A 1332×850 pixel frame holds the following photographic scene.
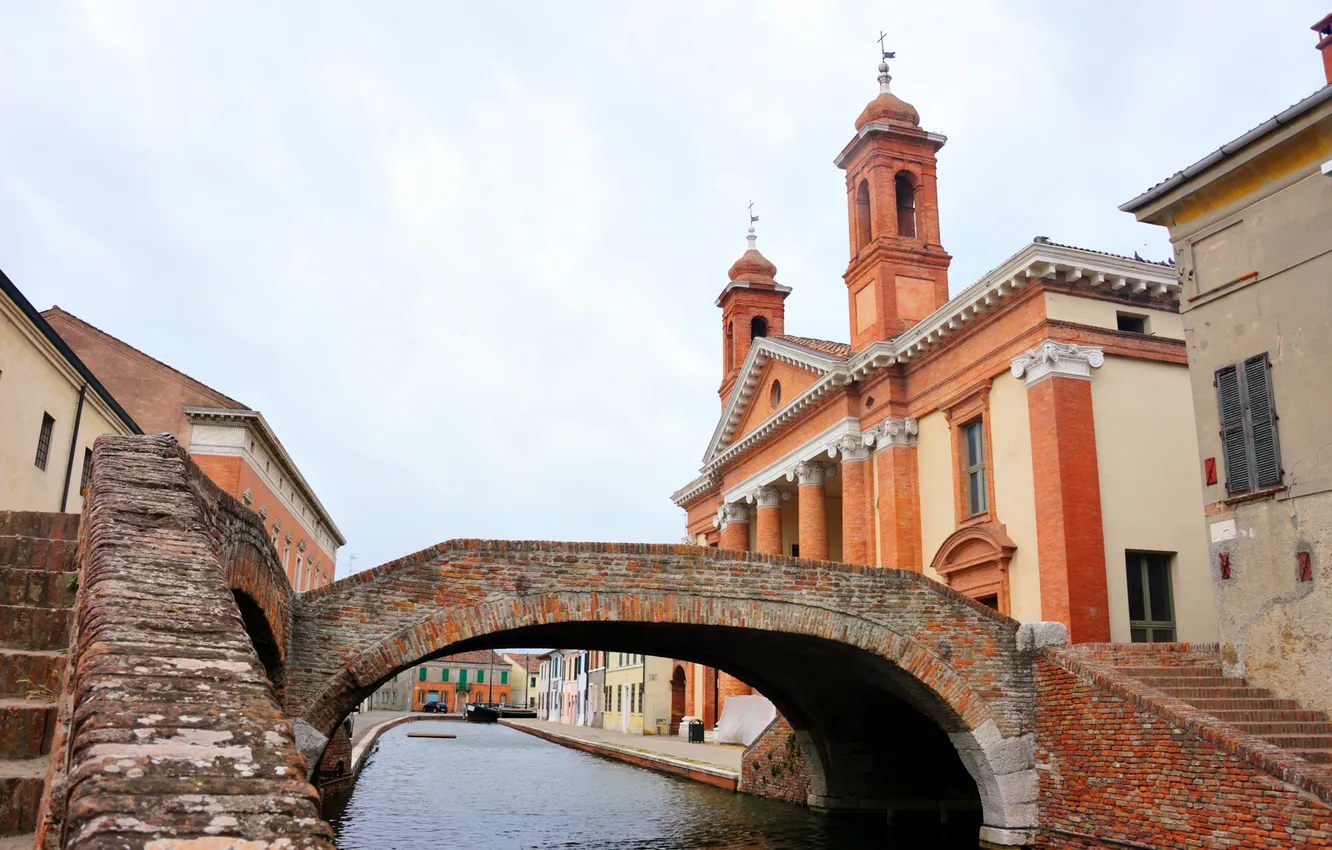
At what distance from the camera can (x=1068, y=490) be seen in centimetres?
1748

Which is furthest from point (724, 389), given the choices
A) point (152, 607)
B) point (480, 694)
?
point (480, 694)

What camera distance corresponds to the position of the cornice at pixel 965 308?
18.2 meters

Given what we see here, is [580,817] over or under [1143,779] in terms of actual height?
under

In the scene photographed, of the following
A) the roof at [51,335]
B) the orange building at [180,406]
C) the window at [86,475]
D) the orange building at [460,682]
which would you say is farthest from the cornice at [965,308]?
the orange building at [460,682]

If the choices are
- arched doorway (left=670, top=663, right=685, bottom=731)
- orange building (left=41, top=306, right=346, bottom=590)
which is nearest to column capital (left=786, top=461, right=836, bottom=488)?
orange building (left=41, top=306, right=346, bottom=590)

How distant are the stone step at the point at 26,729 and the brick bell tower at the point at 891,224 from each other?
2051cm

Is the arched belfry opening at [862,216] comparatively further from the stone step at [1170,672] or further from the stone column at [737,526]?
the stone step at [1170,672]

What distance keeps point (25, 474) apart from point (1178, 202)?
1899cm

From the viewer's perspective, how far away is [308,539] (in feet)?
146

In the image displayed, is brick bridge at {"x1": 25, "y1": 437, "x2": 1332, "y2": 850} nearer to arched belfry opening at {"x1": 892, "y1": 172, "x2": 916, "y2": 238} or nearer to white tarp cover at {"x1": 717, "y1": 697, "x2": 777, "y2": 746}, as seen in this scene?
white tarp cover at {"x1": 717, "y1": 697, "x2": 777, "y2": 746}

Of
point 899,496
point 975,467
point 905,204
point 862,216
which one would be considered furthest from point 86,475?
point 905,204

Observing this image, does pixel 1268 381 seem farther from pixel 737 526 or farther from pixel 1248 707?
pixel 737 526

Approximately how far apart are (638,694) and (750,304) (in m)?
19.2

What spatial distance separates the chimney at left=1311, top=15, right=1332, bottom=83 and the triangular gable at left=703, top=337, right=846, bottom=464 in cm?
1148
